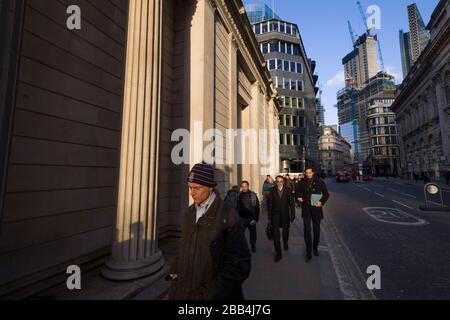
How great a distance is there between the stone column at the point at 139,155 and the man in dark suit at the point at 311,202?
3.17m

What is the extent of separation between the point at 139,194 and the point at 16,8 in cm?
302

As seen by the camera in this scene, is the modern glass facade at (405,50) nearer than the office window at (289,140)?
No

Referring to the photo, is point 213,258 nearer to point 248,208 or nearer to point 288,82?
point 248,208

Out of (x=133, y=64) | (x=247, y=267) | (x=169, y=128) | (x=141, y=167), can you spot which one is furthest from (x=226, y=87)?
(x=247, y=267)

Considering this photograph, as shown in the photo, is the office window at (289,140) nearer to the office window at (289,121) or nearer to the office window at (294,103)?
the office window at (289,121)

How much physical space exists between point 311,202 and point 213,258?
4.16m

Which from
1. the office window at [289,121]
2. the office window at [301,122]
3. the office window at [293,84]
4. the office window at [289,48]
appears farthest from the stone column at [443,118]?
the office window at [289,48]

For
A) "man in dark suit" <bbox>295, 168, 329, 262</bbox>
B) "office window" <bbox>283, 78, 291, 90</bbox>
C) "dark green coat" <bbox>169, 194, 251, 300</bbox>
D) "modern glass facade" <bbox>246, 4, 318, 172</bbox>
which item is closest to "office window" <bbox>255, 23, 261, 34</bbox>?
"modern glass facade" <bbox>246, 4, 318, 172</bbox>

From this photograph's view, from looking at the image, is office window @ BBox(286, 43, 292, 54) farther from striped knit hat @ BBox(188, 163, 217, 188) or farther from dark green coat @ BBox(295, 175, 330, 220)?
striped knit hat @ BBox(188, 163, 217, 188)

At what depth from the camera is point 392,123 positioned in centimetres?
8481

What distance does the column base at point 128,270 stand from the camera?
13.0 feet

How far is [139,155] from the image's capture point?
171 inches

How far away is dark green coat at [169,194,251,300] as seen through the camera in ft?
5.72
